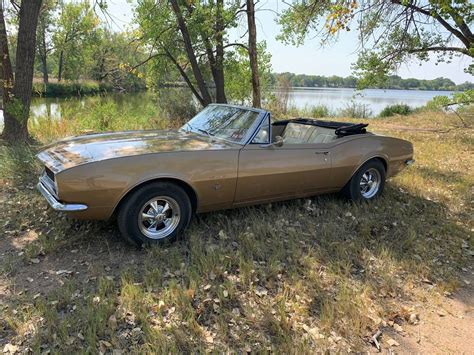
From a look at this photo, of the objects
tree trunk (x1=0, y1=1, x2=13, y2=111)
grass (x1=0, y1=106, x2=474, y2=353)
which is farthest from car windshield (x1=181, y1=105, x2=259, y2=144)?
tree trunk (x1=0, y1=1, x2=13, y2=111)

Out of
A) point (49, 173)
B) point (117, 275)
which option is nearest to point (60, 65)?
point (49, 173)

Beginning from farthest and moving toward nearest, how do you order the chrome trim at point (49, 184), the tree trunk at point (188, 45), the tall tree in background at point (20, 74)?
the tree trunk at point (188, 45), the tall tree in background at point (20, 74), the chrome trim at point (49, 184)

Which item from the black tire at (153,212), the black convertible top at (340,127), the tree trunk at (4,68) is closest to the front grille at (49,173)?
the black tire at (153,212)

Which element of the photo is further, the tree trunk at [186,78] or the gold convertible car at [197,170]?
the tree trunk at [186,78]

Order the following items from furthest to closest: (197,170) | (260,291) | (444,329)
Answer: (197,170) → (260,291) → (444,329)

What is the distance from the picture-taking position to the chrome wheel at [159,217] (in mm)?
3721

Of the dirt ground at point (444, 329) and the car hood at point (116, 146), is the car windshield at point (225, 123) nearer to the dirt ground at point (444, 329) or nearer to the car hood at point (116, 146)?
the car hood at point (116, 146)

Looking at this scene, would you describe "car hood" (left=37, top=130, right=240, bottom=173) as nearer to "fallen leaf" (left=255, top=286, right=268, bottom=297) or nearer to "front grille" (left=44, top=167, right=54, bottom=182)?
"front grille" (left=44, top=167, right=54, bottom=182)

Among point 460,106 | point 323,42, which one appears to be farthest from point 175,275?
point 323,42

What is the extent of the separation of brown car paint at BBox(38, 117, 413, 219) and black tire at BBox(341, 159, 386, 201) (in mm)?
129

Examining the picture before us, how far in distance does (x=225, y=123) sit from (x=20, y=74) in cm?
547

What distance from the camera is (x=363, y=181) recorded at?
557cm

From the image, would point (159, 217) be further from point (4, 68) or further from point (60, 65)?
point (60, 65)

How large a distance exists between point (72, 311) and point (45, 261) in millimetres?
964
